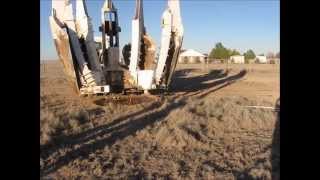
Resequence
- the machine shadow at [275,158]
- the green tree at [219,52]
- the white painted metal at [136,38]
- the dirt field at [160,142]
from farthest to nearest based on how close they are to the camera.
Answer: the green tree at [219,52] → the white painted metal at [136,38] → the dirt field at [160,142] → the machine shadow at [275,158]

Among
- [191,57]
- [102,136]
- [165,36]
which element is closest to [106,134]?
[102,136]

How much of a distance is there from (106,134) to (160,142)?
1381 millimetres

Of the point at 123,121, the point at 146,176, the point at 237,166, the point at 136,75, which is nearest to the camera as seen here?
the point at 146,176

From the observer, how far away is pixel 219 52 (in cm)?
7194

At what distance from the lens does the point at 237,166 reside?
6.84 meters

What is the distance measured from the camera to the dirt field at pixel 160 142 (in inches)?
257

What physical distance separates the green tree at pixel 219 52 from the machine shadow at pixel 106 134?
58975mm

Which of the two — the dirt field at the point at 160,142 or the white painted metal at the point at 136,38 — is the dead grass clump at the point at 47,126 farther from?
the white painted metal at the point at 136,38

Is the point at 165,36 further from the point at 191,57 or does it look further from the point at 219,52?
the point at 219,52

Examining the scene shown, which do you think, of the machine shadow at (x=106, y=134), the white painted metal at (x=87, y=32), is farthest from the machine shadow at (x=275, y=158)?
the white painted metal at (x=87, y=32)
